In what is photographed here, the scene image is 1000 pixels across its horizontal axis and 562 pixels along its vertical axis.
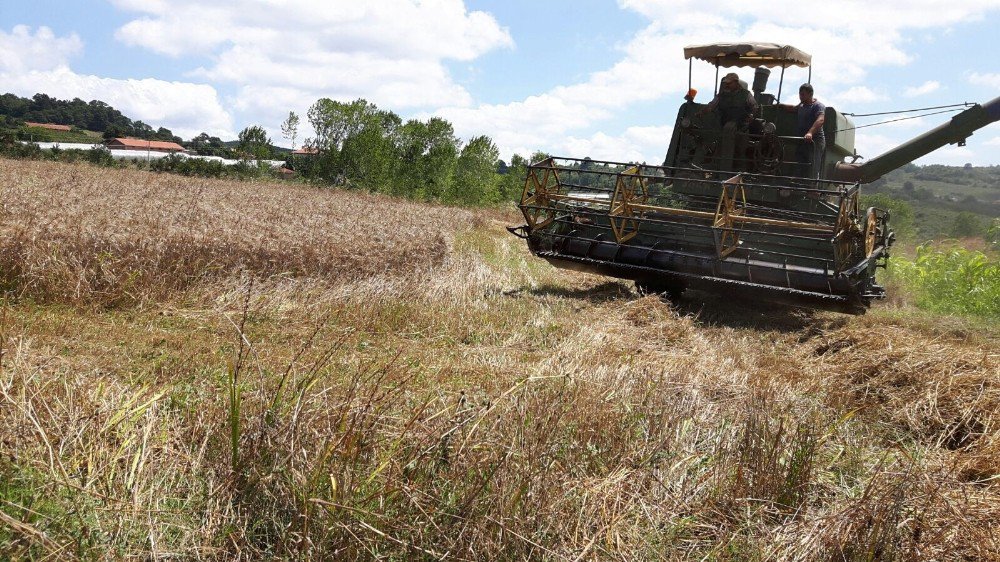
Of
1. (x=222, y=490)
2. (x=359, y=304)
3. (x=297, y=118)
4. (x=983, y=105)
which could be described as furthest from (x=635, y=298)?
(x=297, y=118)

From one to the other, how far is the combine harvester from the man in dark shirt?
64mm

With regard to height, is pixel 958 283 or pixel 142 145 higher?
pixel 142 145

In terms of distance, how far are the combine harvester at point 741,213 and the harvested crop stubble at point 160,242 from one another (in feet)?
6.93

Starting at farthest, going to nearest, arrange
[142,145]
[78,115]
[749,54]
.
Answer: [78,115], [142,145], [749,54]

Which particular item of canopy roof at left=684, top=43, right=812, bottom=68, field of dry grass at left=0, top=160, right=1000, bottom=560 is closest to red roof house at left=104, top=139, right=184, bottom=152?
canopy roof at left=684, top=43, right=812, bottom=68

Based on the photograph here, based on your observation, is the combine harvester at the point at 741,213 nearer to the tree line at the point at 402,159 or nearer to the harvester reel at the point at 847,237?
the harvester reel at the point at 847,237

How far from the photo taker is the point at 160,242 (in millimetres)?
7621

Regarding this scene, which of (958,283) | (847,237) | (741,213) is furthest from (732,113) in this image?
(958,283)

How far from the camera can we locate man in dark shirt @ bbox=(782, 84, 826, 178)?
10.1m

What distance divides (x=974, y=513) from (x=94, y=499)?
11.8ft

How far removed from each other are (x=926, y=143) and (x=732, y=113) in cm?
256

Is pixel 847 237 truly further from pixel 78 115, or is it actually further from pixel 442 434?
pixel 78 115

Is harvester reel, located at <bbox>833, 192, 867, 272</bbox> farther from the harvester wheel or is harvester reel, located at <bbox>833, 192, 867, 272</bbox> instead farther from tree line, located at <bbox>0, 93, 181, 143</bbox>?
tree line, located at <bbox>0, 93, 181, 143</bbox>

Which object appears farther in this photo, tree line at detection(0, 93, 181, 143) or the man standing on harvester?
tree line at detection(0, 93, 181, 143)
